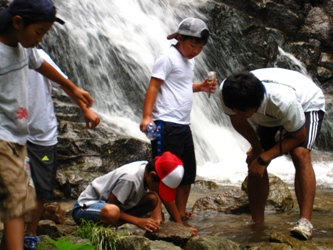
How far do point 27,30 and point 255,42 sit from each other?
38.0 ft

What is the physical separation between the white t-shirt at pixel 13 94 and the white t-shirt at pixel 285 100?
5.11ft

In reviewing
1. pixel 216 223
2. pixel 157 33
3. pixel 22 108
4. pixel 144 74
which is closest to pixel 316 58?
pixel 157 33

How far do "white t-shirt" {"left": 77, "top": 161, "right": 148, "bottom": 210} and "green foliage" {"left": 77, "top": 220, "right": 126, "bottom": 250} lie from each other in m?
0.34

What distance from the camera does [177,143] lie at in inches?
177

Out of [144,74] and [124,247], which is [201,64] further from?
[124,247]

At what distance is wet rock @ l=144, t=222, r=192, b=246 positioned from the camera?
374 centimetres

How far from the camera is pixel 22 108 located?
284 centimetres

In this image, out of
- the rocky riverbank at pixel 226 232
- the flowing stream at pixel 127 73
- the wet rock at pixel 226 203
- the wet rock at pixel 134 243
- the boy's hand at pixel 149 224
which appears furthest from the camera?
the flowing stream at pixel 127 73

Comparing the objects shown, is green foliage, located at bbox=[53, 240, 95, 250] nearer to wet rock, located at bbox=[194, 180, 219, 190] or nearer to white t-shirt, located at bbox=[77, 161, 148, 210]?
white t-shirt, located at bbox=[77, 161, 148, 210]

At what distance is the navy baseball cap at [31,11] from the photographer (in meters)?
2.76

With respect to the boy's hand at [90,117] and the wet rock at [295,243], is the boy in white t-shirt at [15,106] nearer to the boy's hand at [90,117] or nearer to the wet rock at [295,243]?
the boy's hand at [90,117]

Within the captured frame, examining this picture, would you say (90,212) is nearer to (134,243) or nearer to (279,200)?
(134,243)

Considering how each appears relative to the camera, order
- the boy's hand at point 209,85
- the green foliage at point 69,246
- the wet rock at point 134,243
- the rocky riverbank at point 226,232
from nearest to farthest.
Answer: the green foliage at point 69,246
the wet rock at point 134,243
the rocky riverbank at point 226,232
the boy's hand at point 209,85

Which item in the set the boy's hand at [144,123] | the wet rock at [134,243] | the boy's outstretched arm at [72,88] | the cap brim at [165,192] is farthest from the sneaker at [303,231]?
the boy's outstretched arm at [72,88]
